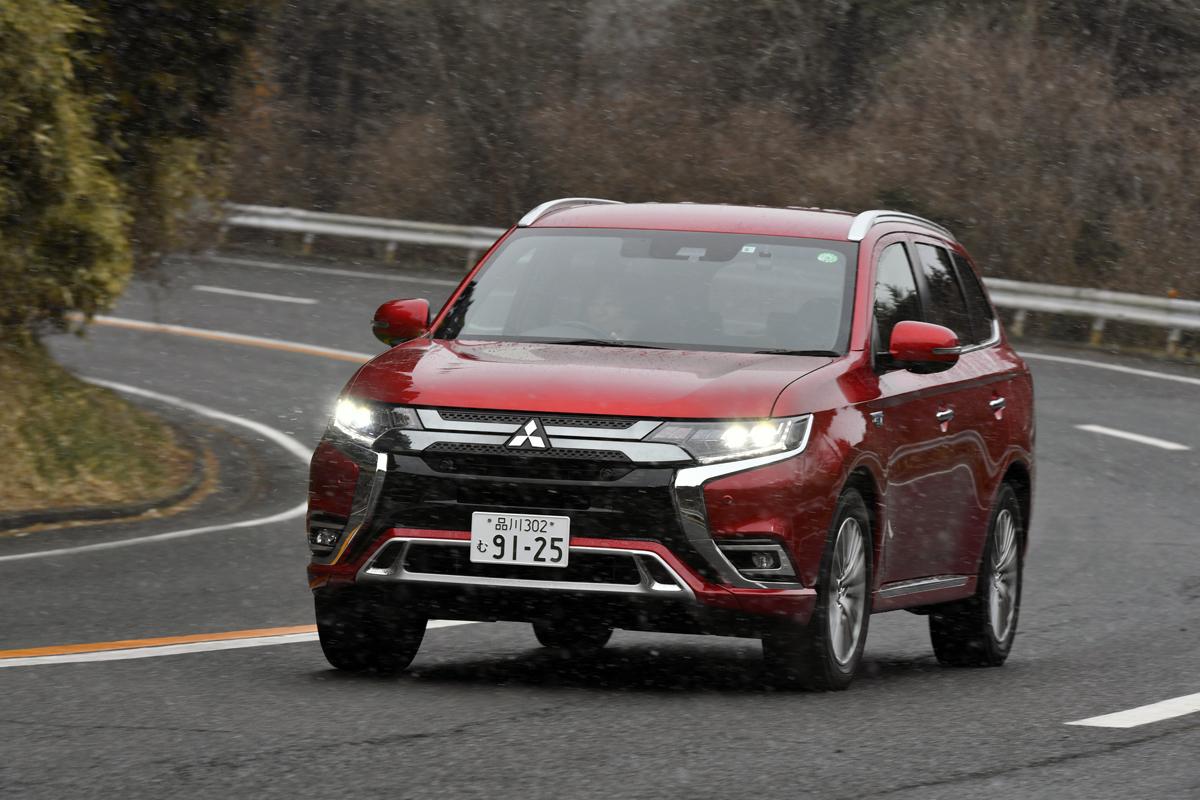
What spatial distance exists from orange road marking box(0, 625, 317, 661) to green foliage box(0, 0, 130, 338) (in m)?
6.69

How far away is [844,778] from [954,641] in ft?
12.9

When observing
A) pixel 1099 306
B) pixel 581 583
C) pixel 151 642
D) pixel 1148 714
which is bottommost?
pixel 1099 306

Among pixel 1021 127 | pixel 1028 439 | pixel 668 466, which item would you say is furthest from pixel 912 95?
pixel 668 466

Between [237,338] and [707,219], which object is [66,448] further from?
[237,338]

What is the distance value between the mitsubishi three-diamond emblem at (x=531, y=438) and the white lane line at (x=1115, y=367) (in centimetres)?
2022

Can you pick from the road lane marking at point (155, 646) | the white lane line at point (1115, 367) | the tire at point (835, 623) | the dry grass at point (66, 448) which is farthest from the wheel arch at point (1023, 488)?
the white lane line at point (1115, 367)

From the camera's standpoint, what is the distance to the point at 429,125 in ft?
124

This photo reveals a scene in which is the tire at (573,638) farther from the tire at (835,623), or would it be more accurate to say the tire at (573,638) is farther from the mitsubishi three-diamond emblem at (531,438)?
the mitsubishi three-diamond emblem at (531,438)

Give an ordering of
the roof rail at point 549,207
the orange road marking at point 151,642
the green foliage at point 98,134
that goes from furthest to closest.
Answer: the green foliage at point 98,134, the roof rail at point 549,207, the orange road marking at point 151,642

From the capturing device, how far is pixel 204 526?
15.5 metres

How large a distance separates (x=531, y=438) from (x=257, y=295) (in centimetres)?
2435

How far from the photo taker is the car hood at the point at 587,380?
25.1 feet

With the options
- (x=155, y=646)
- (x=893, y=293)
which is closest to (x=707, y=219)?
(x=893, y=293)

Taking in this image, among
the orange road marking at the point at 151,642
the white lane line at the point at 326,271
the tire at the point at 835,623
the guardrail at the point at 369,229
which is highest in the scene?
the tire at the point at 835,623
